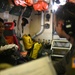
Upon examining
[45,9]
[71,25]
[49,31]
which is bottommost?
[49,31]

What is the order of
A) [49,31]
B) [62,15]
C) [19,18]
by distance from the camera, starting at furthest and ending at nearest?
[49,31] → [19,18] → [62,15]

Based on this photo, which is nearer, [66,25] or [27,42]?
[66,25]

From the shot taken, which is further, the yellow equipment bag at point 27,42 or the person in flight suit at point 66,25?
the yellow equipment bag at point 27,42

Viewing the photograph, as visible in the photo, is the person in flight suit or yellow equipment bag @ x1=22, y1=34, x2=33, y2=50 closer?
the person in flight suit

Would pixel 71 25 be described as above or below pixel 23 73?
above

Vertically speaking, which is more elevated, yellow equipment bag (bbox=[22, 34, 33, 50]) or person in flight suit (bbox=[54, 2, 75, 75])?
person in flight suit (bbox=[54, 2, 75, 75])

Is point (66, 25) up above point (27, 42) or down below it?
above

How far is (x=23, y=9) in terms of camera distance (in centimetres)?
568

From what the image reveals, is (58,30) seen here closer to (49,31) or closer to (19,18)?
(19,18)

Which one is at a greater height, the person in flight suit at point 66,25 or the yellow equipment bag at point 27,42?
the person in flight suit at point 66,25

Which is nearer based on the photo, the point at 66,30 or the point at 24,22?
the point at 66,30

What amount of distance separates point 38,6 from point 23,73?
5380 mm

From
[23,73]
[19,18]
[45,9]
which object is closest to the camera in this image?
[23,73]

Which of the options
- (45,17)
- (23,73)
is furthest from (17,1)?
(23,73)
